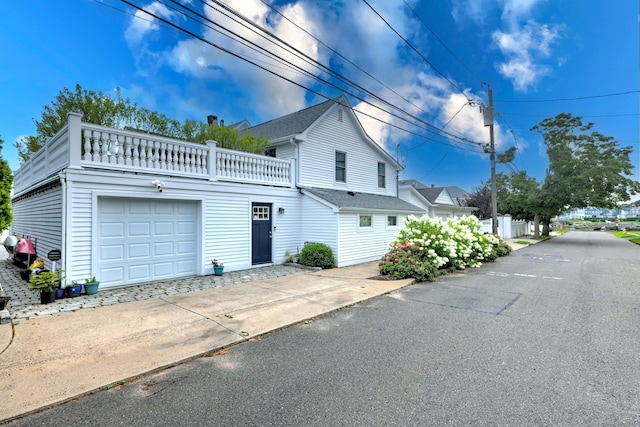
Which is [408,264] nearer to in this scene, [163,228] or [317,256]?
[317,256]

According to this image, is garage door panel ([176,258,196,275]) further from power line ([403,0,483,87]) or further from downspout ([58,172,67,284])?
power line ([403,0,483,87])

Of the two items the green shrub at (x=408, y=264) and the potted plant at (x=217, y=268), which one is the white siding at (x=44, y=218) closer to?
the potted plant at (x=217, y=268)

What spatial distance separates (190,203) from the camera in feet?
30.2

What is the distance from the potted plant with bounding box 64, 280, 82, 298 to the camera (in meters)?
6.68

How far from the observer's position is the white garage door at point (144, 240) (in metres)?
7.57

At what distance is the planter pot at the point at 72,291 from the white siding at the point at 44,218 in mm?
874

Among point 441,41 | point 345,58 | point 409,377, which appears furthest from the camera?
point 441,41

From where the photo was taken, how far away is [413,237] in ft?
35.4

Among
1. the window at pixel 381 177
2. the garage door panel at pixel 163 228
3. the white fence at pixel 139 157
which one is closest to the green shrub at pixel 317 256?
the white fence at pixel 139 157

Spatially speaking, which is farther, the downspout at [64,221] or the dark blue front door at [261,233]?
the dark blue front door at [261,233]

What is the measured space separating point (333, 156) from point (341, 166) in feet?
2.50

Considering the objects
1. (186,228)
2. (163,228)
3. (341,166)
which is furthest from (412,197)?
(163,228)

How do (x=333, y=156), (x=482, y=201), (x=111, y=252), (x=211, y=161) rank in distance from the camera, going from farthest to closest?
(x=482, y=201), (x=333, y=156), (x=211, y=161), (x=111, y=252)

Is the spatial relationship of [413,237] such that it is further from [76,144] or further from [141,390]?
[76,144]
